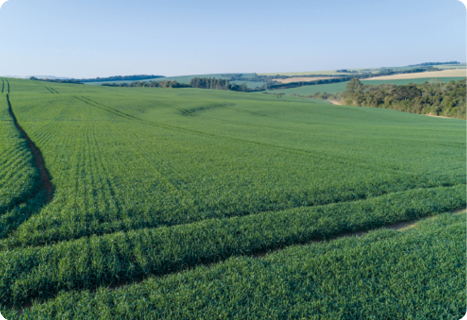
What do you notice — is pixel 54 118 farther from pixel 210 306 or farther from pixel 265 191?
pixel 210 306

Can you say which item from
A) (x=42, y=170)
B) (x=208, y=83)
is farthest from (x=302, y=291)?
(x=208, y=83)

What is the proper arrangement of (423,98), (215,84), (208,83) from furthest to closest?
(208,83)
(215,84)
(423,98)

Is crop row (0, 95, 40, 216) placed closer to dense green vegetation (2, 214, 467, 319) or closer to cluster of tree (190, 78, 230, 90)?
dense green vegetation (2, 214, 467, 319)

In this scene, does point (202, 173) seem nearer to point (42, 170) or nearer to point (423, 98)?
point (42, 170)

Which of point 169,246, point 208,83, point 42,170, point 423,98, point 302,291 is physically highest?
point 208,83

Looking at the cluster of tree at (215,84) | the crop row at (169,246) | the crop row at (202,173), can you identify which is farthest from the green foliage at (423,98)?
the crop row at (169,246)
